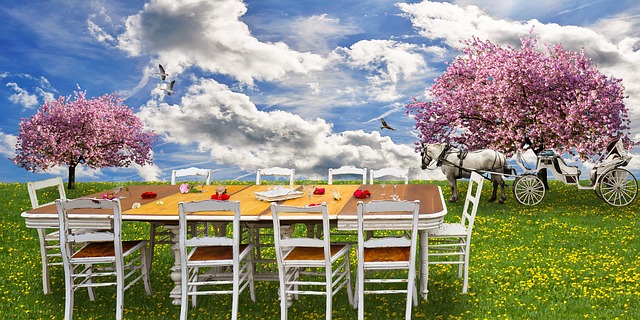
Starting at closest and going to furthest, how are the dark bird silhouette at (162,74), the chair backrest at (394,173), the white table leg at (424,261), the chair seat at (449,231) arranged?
the white table leg at (424,261) < the chair seat at (449,231) < the chair backrest at (394,173) < the dark bird silhouette at (162,74)

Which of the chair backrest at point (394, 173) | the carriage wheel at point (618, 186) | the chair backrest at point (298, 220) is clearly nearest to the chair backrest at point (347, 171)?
the chair backrest at point (394, 173)

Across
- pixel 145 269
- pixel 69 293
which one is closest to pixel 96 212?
pixel 69 293

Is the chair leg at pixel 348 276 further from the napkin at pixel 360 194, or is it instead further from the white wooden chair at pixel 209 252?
the white wooden chair at pixel 209 252

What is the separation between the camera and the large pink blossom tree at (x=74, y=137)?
1803cm

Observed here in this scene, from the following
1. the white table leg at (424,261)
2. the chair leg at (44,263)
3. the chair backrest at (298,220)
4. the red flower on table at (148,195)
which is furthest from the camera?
the red flower on table at (148,195)

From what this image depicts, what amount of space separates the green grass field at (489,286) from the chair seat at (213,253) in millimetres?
739

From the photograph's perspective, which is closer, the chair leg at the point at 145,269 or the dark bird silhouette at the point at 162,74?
the chair leg at the point at 145,269

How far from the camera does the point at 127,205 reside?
7.42 metres

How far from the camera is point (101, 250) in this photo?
6984mm

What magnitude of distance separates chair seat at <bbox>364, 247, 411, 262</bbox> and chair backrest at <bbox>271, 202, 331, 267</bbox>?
56 cm

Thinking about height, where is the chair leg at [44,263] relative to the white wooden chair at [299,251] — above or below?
below

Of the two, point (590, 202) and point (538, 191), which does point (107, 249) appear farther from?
point (590, 202)

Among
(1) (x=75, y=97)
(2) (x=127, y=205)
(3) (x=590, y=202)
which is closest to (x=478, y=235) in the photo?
(3) (x=590, y=202)

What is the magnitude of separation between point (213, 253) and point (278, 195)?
126 cm
